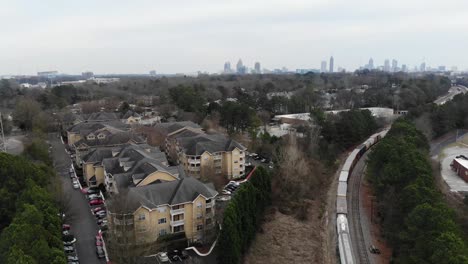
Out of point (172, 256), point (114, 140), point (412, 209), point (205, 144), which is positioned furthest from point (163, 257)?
point (114, 140)

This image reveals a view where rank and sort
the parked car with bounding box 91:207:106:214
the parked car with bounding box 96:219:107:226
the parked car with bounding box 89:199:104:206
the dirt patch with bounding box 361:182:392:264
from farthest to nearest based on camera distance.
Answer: the parked car with bounding box 89:199:104:206 → the parked car with bounding box 91:207:106:214 → the parked car with bounding box 96:219:107:226 → the dirt patch with bounding box 361:182:392:264

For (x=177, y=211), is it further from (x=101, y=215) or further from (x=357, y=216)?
(x=357, y=216)

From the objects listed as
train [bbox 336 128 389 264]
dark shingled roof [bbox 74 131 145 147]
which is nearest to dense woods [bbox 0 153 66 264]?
dark shingled roof [bbox 74 131 145 147]

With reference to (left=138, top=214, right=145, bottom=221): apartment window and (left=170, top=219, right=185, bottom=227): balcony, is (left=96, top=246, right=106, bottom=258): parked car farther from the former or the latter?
(left=170, top=219, right=185, bottom=227): balcony

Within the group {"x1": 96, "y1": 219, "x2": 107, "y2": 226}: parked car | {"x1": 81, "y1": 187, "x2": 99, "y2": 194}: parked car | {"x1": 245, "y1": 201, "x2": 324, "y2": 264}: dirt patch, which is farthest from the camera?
{"x1": 81, "y1": 187, "x2": 99, "y2": 194}: parked car

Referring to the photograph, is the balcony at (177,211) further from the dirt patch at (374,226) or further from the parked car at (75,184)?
the parked car at (75,184)

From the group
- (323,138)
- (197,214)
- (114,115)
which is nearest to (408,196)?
(197,214)

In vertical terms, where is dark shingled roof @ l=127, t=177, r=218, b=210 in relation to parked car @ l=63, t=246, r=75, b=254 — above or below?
above
